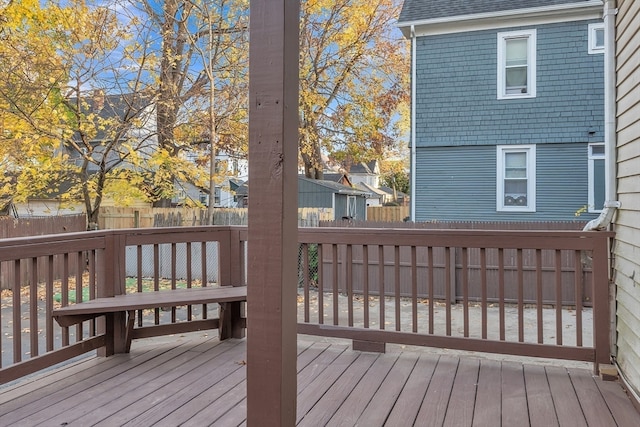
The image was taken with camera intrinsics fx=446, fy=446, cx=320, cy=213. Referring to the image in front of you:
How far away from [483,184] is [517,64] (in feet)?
7.97

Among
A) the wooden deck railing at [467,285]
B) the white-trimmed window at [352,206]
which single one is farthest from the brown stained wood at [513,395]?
the white-trimmed window at [352,206]

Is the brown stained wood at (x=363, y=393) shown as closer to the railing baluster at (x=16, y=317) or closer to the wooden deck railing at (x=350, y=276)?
the wooden deck railing at (x=350, y=276)

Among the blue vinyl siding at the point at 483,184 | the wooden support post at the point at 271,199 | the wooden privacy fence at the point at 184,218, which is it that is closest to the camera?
the wooden support post at the point at 271,199

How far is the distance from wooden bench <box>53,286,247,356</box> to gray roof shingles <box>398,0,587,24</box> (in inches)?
309

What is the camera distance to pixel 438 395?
236 cm

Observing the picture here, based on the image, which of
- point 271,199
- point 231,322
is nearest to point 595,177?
point 231,322

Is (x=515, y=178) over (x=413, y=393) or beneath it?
over

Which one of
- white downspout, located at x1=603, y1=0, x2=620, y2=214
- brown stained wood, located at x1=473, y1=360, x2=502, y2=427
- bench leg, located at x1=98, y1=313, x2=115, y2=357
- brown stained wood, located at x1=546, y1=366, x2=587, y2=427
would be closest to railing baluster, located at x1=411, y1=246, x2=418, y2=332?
brown stained wood, located at x1=473, y1=360, x2=502, y2=427

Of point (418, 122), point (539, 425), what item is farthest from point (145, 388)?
point (418, 122)

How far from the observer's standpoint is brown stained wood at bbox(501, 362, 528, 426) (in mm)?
2080

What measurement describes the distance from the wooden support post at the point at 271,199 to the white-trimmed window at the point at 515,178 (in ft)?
28.0

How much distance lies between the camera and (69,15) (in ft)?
23.1

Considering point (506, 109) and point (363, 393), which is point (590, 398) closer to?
point (363, 393)

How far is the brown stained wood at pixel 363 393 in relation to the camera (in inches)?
81.8
